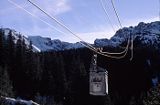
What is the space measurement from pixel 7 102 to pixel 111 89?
233ft

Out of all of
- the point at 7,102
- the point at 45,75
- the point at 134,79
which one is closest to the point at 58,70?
the point at 45,75

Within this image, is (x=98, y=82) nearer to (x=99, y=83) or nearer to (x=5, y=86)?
(x=99, y=83)

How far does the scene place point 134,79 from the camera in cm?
19138

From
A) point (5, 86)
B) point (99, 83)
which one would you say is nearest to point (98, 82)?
point (99, 83)

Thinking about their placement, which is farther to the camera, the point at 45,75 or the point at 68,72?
the point at 68,72

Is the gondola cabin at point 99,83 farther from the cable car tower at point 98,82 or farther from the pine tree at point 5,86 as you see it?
the pine tree at point 5,86

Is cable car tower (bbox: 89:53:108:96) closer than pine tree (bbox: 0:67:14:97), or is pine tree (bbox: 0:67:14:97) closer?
cable car tower (bbox: 89:53:108:96)

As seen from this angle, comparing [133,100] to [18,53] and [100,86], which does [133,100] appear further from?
[100,86]

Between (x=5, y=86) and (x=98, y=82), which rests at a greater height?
(x=98, y=82)

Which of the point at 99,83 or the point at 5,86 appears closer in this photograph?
the point at 99,83

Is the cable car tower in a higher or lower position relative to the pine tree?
higher

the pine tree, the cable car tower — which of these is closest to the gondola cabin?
the cable car tower

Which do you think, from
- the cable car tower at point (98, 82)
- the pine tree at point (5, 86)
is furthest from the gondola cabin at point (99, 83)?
the pine tree at point (5, 86)

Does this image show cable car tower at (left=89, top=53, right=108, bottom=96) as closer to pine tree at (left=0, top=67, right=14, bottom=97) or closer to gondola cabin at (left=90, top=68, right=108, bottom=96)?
gondola cabin at (left=90, top=68, right=108, bottom=96)
